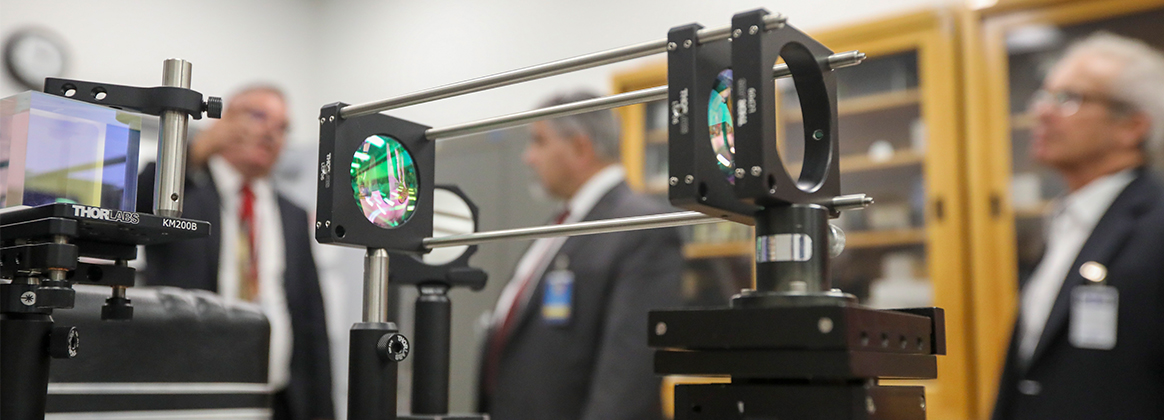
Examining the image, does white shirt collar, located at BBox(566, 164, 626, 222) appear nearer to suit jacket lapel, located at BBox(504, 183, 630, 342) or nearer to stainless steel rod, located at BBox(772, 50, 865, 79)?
suit jacket lapel, located at BBox(504, 183, 630, 342)

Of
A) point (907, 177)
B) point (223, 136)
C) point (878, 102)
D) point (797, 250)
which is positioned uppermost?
point (878, 102)

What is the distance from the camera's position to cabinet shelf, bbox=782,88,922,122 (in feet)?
9.45

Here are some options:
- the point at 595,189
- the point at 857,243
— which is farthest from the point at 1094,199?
the point at 595,189

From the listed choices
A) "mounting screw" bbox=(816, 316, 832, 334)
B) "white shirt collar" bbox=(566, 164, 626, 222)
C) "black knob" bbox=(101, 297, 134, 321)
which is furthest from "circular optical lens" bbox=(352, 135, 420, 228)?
"white shirt collar" bbox=(566, 164, 626, 222)

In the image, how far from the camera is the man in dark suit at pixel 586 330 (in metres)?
2.12

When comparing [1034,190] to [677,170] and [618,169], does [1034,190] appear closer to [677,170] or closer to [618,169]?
[618,169]

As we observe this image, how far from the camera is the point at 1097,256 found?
2264mm

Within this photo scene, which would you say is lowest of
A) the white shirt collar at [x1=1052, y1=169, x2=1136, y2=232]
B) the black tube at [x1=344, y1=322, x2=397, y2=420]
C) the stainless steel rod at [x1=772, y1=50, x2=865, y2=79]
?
the black tube at [x1=344, y1=322, x2=397, y2=420]

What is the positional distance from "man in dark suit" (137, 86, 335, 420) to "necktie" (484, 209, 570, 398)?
2.15 feet

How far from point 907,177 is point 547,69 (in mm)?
2260

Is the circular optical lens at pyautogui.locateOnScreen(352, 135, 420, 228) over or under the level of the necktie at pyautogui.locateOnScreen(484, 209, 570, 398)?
over

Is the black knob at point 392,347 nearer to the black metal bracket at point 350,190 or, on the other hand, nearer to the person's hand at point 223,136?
the black metal bracket at point 350,190

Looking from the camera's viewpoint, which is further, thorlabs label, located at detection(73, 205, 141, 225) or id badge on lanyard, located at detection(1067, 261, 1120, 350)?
id badge on lanyard, located at detection(1067, 261, 1120, 350)

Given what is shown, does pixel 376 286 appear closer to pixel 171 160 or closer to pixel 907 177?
pixel 171 160
